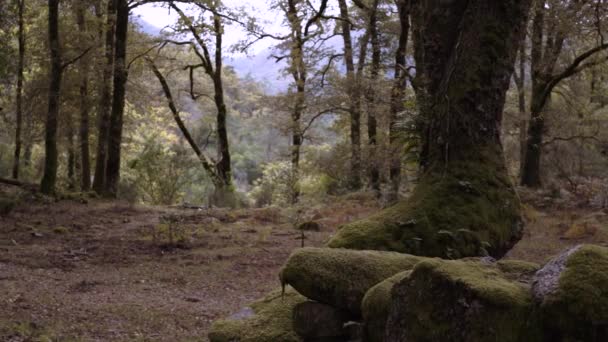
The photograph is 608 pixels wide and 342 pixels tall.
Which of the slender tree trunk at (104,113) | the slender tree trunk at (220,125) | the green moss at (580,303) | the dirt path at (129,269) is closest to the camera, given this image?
the green moss at (580,303)

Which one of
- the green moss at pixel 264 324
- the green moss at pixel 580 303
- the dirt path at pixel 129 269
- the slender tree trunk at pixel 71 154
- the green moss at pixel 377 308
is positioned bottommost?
the dirt path at pixel 129 269

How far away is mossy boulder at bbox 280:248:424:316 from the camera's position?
3.92 meters

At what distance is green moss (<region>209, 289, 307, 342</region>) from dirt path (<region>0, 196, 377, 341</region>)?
2.76 feet

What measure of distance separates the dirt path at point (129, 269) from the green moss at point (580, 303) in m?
3.16

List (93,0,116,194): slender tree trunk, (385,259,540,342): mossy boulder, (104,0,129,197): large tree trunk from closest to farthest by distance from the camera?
1. (385,259,540,342): mossy boulder
2. (104,0,129,197): large tree trunk
3. (93,0,116,194): slender tree trunk

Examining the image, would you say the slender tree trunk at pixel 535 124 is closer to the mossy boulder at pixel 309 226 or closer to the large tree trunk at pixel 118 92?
the mossy boulder at pixel 309 226

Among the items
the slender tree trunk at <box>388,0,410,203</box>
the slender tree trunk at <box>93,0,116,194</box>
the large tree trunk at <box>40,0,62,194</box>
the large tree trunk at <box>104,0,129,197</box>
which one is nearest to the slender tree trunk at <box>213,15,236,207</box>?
the slender tree trunk at <box>93,0,116,194</box>

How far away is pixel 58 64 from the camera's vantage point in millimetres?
13227

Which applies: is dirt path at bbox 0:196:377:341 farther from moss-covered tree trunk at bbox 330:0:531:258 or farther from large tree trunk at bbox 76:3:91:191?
large tree trunk at bbox 76:3:91:191

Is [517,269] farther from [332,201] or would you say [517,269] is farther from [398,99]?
[332,201]

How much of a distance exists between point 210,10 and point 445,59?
40.7 ft

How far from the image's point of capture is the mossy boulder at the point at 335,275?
3920 millimetres

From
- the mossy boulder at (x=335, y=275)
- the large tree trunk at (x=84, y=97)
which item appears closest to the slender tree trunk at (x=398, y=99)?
the mossy boulder at (x=335, y=275)

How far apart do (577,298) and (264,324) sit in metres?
2.22
